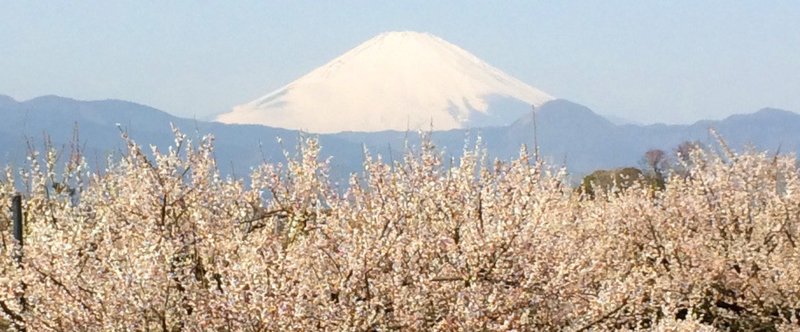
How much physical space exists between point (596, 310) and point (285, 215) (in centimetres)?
356

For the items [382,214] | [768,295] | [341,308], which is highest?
[382,214]

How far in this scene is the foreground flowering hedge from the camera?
717 centimetres

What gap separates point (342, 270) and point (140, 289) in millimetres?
1594

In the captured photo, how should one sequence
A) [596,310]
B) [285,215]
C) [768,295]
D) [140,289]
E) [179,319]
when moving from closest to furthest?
[140,289]
[179,319]
[596,310]
[285,215]
[768,295]

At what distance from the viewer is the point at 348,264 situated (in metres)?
7.52

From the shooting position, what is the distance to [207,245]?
8.47 meters

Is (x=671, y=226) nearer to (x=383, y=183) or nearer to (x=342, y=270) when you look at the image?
(x=383, y=183)

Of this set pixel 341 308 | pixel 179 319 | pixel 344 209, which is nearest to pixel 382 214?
pixel 344 209

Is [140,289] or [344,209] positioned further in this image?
[344,209]

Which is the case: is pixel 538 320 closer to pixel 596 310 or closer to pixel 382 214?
pixel 596 310

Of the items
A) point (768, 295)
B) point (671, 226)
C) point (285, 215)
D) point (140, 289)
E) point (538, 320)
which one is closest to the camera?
point (140, 289)

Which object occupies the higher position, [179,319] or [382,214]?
[382,214]

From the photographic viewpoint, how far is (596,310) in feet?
26.7

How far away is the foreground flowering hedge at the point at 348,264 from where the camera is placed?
23.5 feet
